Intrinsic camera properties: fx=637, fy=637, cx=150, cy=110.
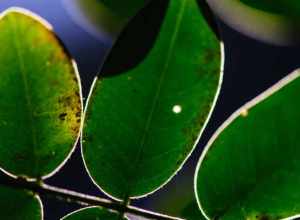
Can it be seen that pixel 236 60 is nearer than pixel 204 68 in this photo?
No

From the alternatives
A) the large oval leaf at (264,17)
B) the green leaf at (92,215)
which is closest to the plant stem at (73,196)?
the green leaf at (92,215)

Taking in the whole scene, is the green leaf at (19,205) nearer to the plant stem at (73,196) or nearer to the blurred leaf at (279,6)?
the plant stem at (73,196)

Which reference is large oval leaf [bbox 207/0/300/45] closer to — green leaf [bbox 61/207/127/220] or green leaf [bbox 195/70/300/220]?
green leaf [bbox 195/70/300/220]

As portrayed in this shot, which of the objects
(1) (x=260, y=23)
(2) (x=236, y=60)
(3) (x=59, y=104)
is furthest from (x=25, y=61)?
(2) (x=236, y=60)

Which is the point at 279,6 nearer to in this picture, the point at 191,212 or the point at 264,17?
the point at 264,17

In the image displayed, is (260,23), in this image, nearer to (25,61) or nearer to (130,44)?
(130,44)
